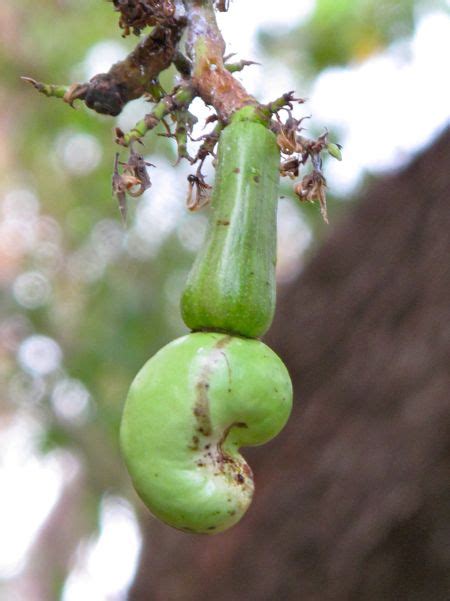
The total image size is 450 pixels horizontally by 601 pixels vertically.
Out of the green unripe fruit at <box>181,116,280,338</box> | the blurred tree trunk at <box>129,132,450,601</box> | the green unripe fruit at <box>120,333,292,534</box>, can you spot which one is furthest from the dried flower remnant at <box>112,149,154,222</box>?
the blurred tree trunk at <box>129,132,450,601</box>

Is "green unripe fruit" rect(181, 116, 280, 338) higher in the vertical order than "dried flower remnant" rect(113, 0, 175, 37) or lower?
lower

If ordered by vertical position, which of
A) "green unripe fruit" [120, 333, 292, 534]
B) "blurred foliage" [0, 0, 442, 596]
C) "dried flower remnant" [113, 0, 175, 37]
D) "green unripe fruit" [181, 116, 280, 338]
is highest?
"blurred foliage" [0, 0, 442, 596]

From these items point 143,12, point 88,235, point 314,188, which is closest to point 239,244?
point 314,188

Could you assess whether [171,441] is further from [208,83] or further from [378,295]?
[378,295]

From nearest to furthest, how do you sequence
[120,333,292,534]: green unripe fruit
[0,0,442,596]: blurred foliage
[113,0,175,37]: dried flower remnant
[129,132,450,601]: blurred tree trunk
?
[120,333,292,534]: green unripe fruit
[113,0,175,37]: dried flower remnant
[129,132,450,601]: blurred tree trunk
[0,0,442,596]: blurred foliage

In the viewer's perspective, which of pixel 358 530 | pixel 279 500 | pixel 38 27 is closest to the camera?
pixel 358 530

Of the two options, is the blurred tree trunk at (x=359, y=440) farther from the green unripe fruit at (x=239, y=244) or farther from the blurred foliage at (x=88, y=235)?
the green unripe fruit at (x=239, y=244)

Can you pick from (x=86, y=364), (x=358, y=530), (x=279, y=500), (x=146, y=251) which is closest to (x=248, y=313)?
(x=358, y=530)

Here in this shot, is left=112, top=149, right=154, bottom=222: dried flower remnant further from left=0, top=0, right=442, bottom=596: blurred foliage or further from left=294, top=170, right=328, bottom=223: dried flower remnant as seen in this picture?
left=0, top=0, right=442, bottom=596: blurred foliage
